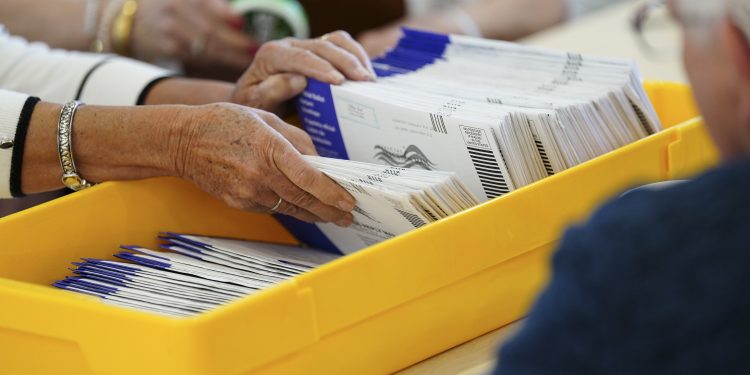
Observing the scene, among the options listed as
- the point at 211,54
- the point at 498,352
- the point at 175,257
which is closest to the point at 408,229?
the point at 175,257

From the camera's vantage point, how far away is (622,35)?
1.79m

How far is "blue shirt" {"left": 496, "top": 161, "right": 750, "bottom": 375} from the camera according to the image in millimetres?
519

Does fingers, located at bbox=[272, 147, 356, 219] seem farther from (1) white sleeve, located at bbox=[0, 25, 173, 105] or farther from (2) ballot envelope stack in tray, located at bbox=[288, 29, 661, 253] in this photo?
(1) white sleeve, located at bbox=[0, 25, 173, 105]

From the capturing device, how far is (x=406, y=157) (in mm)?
980

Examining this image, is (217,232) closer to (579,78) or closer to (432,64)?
(432,64)

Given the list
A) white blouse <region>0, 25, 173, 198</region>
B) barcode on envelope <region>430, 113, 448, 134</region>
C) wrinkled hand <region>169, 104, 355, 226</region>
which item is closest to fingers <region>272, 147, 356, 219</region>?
wrinkled hand <region>169, 104, 355, 226</region>

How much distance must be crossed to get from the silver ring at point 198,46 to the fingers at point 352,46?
0.73 m

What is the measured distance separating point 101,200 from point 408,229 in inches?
12.6

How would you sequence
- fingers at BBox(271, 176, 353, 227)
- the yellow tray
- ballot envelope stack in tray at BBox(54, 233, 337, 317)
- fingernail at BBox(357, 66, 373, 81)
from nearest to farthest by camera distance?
the yellow tray < ballot envelope stack in tray at BBox(54, 233, 337, 317) < fingers at BBox(271, 176, 353, 227) < fingernail at BBox(357, 66, 373, 81)

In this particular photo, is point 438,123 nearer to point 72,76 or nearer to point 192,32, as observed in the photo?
point 72,76

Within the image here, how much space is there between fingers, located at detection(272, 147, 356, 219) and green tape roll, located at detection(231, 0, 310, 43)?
70 centimetres

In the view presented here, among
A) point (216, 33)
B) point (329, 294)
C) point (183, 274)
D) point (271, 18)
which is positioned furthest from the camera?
point (216, 33)

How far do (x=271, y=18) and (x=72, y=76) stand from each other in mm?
486

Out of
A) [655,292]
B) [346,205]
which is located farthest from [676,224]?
[346,205]
